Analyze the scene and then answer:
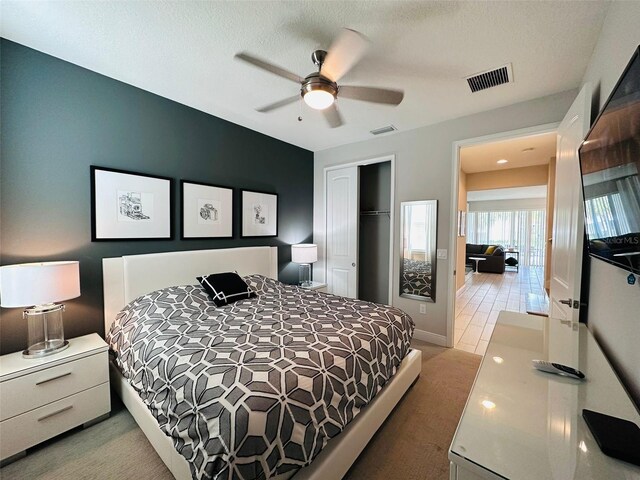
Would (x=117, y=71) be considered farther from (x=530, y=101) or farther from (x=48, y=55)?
(x=530, y=101)

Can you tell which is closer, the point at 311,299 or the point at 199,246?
the point at 311,299

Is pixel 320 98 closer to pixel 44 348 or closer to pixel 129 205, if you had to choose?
pixel 129 205

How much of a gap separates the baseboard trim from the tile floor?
17 cm

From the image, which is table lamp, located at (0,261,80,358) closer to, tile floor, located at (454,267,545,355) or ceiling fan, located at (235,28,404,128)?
ceiling fan, located at (235,28,404,128)

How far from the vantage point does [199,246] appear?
9.90 ft

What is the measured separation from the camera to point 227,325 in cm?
194

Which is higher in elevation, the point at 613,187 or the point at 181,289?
the point at 613,187

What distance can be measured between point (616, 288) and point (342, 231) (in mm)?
3073

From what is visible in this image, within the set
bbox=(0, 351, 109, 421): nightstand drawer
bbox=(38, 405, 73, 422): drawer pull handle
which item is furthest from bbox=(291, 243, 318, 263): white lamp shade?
bbox=(38, 405, 73, 422): drawer pull handle

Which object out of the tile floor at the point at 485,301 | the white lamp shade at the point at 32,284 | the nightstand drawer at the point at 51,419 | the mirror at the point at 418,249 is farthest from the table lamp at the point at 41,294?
the tile floor at the point at 485,301

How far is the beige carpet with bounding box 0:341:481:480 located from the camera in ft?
4.99

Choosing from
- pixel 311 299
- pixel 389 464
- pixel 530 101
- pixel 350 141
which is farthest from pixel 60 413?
pixel 530 101

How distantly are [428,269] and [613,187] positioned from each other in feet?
7.80

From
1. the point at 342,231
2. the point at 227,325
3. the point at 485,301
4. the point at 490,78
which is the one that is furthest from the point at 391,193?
the point at 485,301
